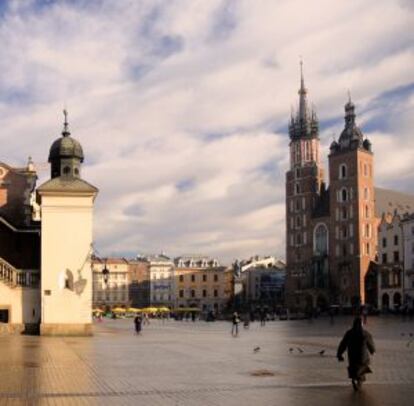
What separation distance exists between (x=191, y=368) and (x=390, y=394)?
23.7 feet

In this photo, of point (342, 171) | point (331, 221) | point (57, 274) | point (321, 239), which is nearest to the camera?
point (57, 274)

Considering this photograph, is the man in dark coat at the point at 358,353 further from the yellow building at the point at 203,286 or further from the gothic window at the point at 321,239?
the yellow building at the point at 203,286

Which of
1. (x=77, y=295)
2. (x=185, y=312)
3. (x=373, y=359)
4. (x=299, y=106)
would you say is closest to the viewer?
(x=373, y=359)

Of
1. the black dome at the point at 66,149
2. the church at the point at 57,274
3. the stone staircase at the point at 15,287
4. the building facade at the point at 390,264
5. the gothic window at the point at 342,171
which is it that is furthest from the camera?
the gothic window at the point at 342,171

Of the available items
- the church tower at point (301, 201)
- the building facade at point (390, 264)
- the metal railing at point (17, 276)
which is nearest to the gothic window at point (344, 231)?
the church tower at point (301, 201)

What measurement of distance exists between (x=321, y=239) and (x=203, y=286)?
1997 inches

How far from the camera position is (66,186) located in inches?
1750

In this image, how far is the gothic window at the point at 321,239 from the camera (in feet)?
458

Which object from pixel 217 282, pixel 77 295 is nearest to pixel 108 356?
pixel 77 295

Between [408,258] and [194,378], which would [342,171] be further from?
[194,378]

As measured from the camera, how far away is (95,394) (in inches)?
628

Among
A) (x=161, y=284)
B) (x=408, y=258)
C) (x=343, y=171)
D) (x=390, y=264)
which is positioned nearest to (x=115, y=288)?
(x=161, y=284)

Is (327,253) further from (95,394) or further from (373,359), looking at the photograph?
(95,394)

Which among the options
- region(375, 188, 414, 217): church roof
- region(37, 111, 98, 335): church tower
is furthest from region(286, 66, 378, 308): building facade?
region(37, 111, 98, 335): church tower
